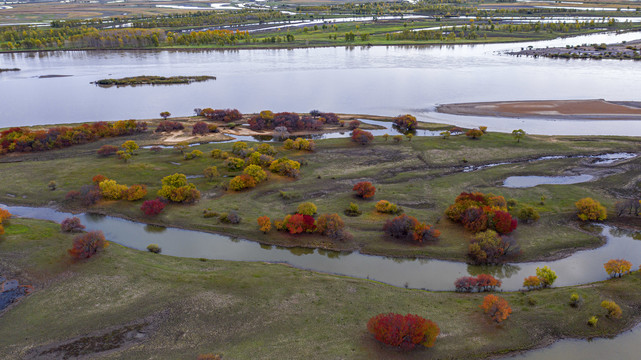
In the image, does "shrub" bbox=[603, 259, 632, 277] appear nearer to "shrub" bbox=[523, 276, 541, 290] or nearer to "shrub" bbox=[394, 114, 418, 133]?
"shrub" bbox=[523, 276, 541, 290]

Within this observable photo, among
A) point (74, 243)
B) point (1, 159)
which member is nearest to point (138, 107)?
point (1, 159)

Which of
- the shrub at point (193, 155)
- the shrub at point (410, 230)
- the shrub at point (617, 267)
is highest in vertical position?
the shrub at point (193, 155)

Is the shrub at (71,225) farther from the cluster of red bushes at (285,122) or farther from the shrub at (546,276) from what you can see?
the shrub at (546,276)

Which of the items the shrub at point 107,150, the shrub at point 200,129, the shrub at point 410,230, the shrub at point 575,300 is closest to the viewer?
the shrub at point 575,300

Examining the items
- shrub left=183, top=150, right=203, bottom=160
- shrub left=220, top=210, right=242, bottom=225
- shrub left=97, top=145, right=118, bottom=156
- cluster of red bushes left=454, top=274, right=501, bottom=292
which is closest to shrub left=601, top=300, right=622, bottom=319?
cluster of red bushes left=454, top=274, right=501, bottom=292

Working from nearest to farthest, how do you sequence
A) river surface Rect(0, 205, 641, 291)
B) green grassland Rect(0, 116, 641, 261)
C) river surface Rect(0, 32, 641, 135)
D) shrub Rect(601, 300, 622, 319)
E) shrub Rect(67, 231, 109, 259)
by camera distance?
shrub Rect(601, 300, 622, 319), river surface Rect(0, 205, 641, 291), shrub Rect(67, 231, 109, 259), green grassland Rect(0, 116, 641, 261), river surface Rect(0, 32, 641, 135)

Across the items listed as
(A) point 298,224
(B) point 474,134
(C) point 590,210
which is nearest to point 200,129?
(A) point 298,224

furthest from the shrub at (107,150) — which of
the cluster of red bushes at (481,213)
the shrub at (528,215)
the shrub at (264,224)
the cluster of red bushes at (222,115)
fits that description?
the shrub at (528,215)

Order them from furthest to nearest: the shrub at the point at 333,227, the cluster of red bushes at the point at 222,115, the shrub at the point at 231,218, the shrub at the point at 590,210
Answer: the cluster of red bushes at the point at 222,115 → the shrub at the point at 231,218 → the shrub at the point at 590,210 → the shrub at the point at 333,227
